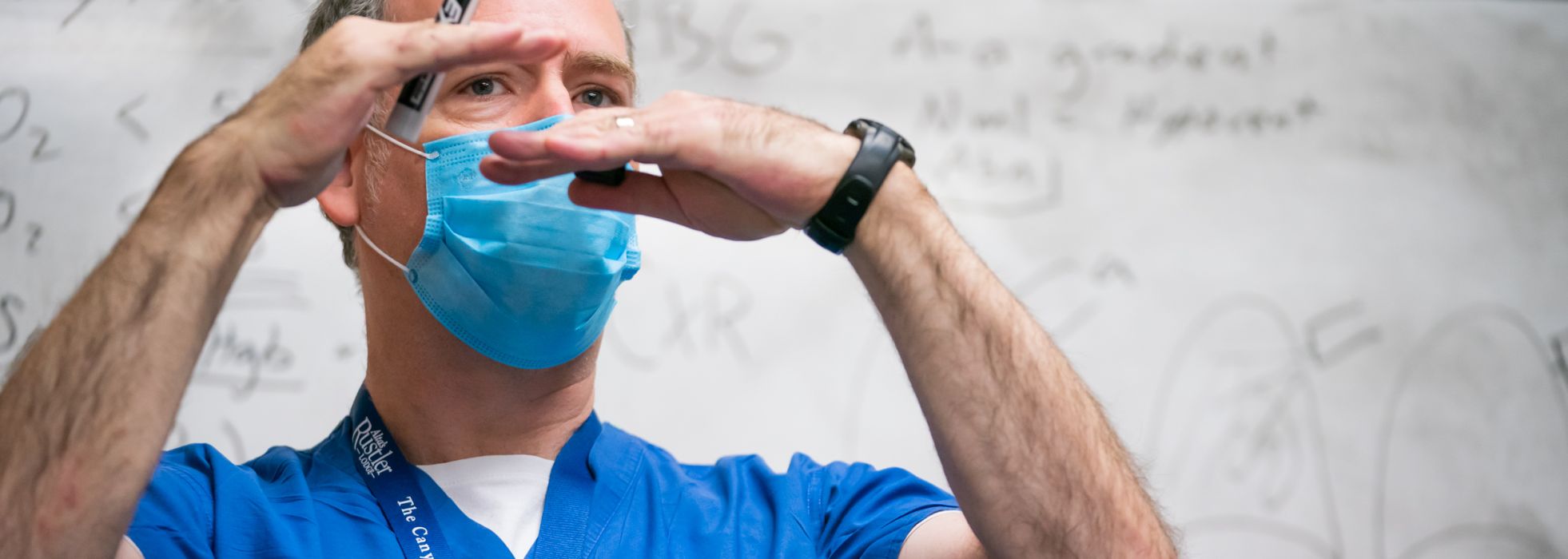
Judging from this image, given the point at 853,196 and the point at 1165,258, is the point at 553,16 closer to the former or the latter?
the point at 853,196

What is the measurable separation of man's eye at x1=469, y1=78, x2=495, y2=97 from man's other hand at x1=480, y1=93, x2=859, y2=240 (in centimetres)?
31

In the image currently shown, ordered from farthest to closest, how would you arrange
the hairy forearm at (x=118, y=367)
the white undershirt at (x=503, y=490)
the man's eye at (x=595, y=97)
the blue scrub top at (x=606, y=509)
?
the man's eye at (x=595, y=97) < the white undershirt at (x=503, y=490) < the blue scrub top at (x=606, y=509) < the hairy forearm at (x=118, y=367)

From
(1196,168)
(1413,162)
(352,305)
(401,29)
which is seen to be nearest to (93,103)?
(352,305)

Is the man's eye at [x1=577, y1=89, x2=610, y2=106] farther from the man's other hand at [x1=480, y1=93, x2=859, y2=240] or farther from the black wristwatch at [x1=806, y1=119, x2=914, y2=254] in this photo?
the black wristwatch at [x1=806, y1=119, x2=914, y2=254]

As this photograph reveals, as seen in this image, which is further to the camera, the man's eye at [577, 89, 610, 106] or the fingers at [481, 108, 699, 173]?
the man's eye at [577, 89, 610, 106]

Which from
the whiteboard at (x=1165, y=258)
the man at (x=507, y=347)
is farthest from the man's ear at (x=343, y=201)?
the whiteboard at (x=1165, y=258)

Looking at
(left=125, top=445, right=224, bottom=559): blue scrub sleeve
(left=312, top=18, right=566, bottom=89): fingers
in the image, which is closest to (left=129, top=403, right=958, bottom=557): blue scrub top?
(left=125, top=445, right=224, bottom=559): blue scrub sleeve

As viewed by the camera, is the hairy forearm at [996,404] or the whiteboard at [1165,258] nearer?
the hairy forearm at [996,404]

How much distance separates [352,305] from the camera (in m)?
1.86

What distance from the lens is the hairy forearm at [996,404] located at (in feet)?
3.37

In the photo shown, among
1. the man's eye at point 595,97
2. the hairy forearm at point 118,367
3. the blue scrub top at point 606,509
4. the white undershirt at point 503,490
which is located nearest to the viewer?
the hairy forearm at point 118,367

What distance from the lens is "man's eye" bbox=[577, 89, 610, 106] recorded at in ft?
4.53

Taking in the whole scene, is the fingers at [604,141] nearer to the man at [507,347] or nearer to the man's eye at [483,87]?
the man at [507,347]

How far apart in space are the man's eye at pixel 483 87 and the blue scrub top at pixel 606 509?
0.43 metres
